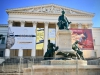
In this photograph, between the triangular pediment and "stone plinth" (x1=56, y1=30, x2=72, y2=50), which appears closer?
"stone plinth" (x1=56, y1=30, x2=72, y2=50)

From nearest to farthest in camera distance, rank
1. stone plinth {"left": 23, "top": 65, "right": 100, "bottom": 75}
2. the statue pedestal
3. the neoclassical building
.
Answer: stone plinth {"left": 23, "top": 65, "right": 100, "bottom": 75} → the statue pedestal → the neoclassical building

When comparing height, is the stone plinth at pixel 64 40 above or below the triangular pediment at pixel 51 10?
below

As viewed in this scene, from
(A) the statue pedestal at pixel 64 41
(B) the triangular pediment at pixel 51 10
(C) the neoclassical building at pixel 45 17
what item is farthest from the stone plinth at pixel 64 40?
(B) the triangular pediment at pixel 51 10

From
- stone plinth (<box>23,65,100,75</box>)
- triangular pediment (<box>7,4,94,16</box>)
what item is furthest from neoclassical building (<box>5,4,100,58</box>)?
stone plinth (<box>23,65,100,75</box>)

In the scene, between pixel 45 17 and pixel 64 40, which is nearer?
pixel 64 40

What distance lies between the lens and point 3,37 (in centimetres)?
4519

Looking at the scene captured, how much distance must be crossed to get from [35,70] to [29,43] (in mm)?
25839

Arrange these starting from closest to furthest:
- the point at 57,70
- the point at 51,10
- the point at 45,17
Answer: the point at 57,70 < the point at 45,17 < the point at 51,10

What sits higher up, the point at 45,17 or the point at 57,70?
the point at 45,17

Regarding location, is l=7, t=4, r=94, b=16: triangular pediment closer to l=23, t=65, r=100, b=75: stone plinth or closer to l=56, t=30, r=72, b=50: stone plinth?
l=56, t=30, r=72, b=50: stone plinth

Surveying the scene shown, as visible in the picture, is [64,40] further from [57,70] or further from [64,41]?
[57,70]

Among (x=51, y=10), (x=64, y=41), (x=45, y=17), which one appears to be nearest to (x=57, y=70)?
(x=64, y=41)

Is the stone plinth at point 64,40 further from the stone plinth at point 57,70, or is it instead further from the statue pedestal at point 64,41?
the stone plinth at point 57,70

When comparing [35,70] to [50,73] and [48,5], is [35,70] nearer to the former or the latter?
[50,73]
